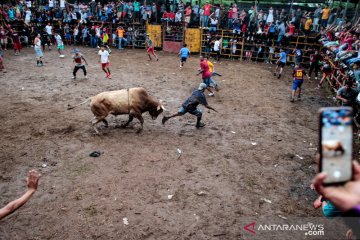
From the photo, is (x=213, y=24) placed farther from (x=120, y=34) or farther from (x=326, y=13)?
(x=326, y=13)

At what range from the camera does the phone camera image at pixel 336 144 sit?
1.74 meters

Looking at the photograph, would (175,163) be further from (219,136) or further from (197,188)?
(219,136)

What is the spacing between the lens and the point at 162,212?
5.39 m

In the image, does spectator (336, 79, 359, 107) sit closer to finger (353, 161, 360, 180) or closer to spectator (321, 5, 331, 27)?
finger (353, 161, 360, 180)

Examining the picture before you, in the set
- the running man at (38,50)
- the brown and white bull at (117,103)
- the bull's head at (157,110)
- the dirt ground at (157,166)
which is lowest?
the dirt ground at (157,166)

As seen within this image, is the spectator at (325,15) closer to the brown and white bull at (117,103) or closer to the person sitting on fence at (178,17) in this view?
the person sitting on fence at (178,17)

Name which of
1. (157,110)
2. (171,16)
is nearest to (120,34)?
(171,16)

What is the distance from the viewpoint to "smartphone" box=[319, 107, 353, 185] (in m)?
1.74

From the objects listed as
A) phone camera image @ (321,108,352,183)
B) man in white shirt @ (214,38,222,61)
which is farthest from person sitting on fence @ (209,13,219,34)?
phone camera image @ (321,108,352,183)

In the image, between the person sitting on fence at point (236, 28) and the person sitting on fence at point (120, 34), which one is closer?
the person sitting on fence at point (236, 28)

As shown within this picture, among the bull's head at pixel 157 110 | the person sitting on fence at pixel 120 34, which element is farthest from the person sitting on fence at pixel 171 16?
the bull's head at pixel 157 110

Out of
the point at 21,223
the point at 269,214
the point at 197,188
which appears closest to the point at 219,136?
the point at 197,188

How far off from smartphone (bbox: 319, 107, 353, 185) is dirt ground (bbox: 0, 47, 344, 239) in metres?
3.55

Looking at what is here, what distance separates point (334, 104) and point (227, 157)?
6776mm
